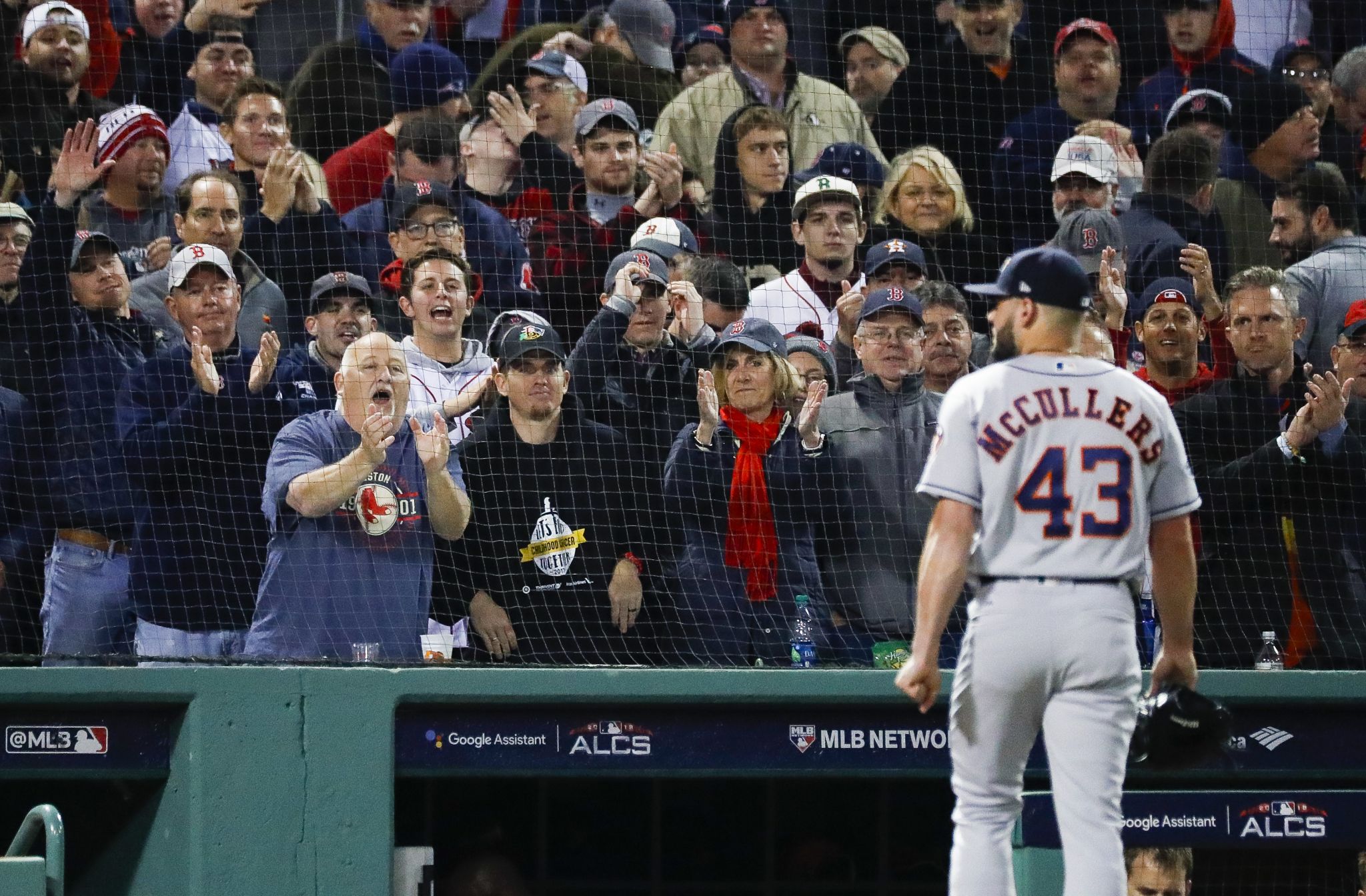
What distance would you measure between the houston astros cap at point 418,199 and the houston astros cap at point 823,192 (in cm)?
131

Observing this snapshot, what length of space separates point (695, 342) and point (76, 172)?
92.1 inches

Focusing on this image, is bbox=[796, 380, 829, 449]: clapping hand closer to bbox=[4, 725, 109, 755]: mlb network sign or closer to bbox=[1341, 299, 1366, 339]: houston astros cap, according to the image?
bbox=[1341, 299, 1366, 339]: houston astros cap

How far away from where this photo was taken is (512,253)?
21.7 feet

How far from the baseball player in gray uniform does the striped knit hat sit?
3.92m

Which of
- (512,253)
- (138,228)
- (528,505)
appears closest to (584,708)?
(528,505)

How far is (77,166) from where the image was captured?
6.27 meters

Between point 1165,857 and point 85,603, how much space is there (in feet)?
11.7

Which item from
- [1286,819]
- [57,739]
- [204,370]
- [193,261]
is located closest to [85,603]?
[57,739]

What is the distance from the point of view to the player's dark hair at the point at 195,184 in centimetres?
634

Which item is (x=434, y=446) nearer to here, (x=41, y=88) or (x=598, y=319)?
(x=598, y=319)

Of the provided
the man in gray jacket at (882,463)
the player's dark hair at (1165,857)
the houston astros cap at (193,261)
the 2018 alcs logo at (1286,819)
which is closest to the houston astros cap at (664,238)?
the man in gray jacket at (882,463)

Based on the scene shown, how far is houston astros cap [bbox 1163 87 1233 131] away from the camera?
7.28m

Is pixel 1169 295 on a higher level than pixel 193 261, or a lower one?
lower

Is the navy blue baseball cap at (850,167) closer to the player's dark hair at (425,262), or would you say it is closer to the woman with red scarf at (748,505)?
the woman with red scarf at (748,505)
